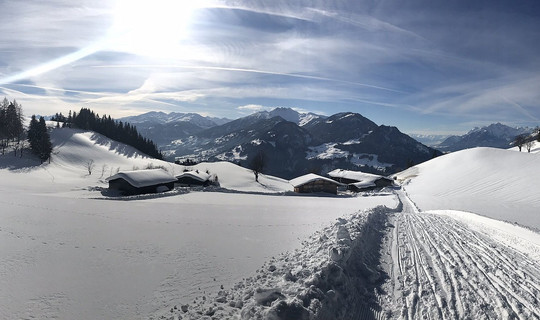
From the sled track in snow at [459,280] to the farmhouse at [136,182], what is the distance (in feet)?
139

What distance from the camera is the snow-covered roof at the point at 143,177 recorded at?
145 ft

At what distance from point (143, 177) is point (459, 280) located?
1888 inches

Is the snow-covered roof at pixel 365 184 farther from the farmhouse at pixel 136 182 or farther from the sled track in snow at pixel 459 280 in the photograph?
the sled track in snow at pixel 459 280

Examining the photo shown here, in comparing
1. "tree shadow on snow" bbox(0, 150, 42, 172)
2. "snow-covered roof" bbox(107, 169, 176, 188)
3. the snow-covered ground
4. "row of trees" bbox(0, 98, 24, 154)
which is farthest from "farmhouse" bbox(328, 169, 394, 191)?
"row of trees" bbox(0, 98, 24, 154)

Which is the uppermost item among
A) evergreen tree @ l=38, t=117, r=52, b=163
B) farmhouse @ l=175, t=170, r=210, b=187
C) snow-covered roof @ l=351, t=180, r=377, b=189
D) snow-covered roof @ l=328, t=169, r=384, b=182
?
evergreen tree @ l=38, t=117, r=52, b=163

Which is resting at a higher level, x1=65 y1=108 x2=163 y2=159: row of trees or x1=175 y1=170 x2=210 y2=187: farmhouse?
x1=65 y1=108 x2=163 y2=159: row of trees

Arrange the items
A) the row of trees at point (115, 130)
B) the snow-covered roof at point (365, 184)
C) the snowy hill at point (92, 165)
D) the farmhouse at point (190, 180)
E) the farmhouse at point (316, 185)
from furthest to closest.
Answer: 1. the row of trees at point (115, 130)
2. the snow-covered roof at point (365, 184)
3. the farmhouse at point (316, 185)
4. the farmhouse at point (190, 180)
5. the snowy hill at point (92, 165)

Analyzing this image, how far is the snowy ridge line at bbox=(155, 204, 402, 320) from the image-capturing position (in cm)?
633

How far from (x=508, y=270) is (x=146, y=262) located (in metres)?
13.4

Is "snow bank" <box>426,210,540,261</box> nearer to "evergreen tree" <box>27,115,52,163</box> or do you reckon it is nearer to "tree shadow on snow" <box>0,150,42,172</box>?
"tree shadow on snow" <box>0,150,42,172</box>

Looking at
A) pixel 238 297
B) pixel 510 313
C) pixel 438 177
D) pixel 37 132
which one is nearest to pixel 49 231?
pixel 238 297

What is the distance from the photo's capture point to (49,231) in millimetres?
11805

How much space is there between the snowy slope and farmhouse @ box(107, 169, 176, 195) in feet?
143

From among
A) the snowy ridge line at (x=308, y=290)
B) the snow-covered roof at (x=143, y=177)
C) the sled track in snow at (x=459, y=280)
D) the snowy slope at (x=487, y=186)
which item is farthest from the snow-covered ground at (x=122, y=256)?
the snowy slope at (x=487, y=186)
